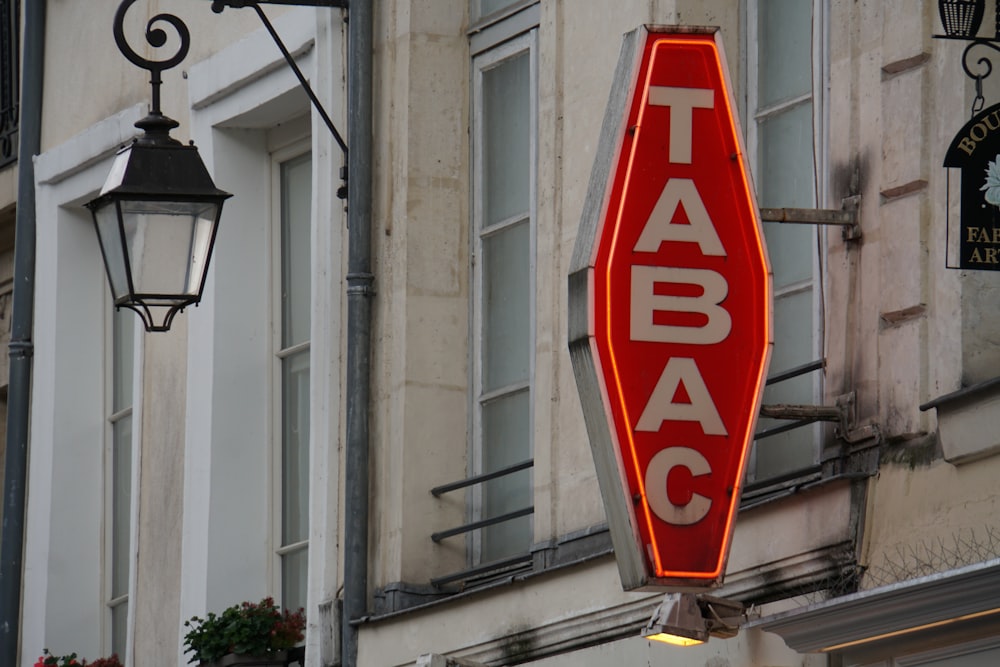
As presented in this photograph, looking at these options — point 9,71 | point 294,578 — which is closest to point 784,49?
point 294,578

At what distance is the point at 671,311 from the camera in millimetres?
8414

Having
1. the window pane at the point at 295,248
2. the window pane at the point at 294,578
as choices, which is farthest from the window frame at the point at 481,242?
the window pane at the point at 295,248

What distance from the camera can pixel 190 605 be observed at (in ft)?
43.5

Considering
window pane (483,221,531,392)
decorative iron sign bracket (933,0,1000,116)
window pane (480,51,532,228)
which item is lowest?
decorative iron sign bracket (933,0,1000,116)

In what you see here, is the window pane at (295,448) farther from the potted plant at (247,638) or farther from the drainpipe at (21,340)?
the drainpipe at (21,340)

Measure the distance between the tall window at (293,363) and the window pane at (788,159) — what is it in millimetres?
4063

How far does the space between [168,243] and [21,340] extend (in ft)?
16.2

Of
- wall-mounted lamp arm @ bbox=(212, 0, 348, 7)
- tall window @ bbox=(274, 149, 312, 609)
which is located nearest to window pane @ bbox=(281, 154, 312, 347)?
tall window @ bbox=(274, 149, 312, 609)

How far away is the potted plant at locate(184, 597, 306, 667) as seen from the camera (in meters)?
12.4

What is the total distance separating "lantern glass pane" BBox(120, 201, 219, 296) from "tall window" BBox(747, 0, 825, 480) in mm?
2345

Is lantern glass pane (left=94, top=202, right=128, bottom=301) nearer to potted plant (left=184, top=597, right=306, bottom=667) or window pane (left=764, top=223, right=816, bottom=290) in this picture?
potted plant (left=184, top=597, right=306, bottom=667)

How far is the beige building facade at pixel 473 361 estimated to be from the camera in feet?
27.7

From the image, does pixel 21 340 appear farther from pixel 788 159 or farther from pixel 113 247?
pixel 788 159

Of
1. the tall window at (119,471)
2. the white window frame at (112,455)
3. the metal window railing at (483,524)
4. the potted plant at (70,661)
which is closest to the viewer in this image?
the metal window railing at (483,524)
